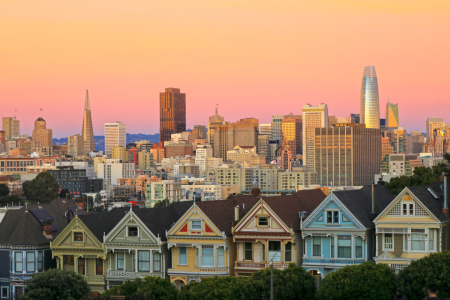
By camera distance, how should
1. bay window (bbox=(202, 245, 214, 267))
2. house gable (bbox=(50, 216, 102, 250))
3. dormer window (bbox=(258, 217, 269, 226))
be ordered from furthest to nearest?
house gable (bbox=(50, 216, 102, 250)) → bay window (bbox=(202, 245, 214, 267)) → dormer window (bbox=(258, 217, 269, 226))

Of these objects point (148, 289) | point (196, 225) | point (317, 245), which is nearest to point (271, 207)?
point (317, 245)

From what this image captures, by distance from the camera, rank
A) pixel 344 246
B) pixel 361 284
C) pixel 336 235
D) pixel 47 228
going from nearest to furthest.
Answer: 1. pixel 361 284
2. pixel 336 235
3. pixel 344 246
4. pixel 47 228

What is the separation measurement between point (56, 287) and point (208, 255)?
9.39m

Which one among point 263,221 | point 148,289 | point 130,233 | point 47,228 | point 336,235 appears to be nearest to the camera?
point 148,289

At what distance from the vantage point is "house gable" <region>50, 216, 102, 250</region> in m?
57.8

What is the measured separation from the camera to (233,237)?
55.4 meters

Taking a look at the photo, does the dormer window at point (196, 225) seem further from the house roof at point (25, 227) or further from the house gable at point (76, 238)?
the house roof at point (25, 227)

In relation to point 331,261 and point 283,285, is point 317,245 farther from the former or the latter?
point 283,285

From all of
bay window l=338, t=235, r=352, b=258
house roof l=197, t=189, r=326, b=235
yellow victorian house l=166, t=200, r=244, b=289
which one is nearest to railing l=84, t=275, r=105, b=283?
yellow victorian house l=166, t=200, r=244, b=289

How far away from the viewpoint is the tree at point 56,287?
Answer: 176 feet

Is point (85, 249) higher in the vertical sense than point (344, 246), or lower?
lower

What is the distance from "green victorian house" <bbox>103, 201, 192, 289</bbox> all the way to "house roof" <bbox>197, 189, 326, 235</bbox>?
350 centimetres

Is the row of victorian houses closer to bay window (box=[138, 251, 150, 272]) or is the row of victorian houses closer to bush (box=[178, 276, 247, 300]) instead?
bay window (box=[138, 251, 150, 272])

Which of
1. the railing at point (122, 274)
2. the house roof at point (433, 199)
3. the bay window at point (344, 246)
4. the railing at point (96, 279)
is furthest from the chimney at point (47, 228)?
the house roof at point (433, 199)
